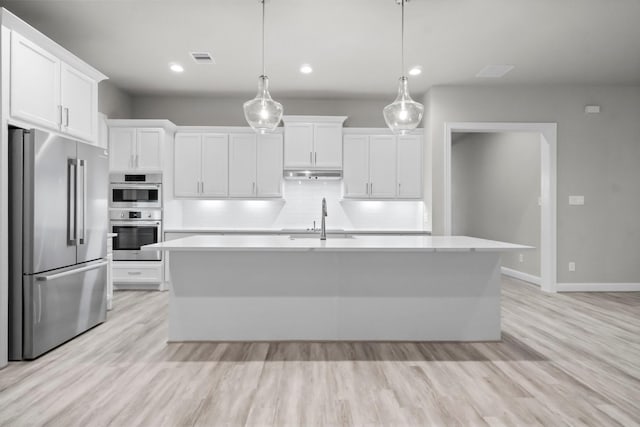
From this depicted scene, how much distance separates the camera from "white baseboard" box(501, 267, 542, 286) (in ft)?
19.5

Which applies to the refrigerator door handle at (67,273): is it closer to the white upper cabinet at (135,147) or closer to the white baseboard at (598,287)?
the white upper cabinet at (135,147)

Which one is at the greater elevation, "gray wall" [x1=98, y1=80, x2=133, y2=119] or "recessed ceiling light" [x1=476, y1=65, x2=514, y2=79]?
"recessed ceiling light" [x1=476, y1=65, x2=514, y2=79]

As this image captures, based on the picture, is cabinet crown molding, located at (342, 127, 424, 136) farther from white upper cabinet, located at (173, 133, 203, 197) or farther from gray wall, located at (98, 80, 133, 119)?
gray wall, located at (98, 80, 133, 119)

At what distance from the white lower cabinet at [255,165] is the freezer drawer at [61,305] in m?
2.40

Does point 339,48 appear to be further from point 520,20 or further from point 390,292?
point 390,292

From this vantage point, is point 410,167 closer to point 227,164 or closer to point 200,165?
point 227,164

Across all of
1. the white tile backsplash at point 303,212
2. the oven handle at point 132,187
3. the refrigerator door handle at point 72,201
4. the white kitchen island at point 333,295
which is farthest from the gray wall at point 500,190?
the refrigerator door handle at point 72,201

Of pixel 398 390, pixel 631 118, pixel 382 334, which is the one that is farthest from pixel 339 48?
pixel 631 118

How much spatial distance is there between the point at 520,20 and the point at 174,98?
4860mm

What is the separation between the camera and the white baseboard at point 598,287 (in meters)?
5.41

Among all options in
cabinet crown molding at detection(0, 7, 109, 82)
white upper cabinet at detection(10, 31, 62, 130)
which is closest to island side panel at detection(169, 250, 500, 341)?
white upper cabinet at detection(10, 31, 62, 130)

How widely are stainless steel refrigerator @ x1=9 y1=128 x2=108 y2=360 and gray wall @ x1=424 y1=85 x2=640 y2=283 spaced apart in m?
4.31

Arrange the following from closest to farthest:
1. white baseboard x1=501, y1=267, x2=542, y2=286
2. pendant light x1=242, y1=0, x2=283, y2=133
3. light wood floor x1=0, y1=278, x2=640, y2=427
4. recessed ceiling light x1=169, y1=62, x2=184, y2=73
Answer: light wood floor x1=0, y1=278, x2=640, y2=427 < pendant light x1=242, y1=0, x2=283, y2=133 < recessed ceiling light x1=169, y1=62, x2=184, y2=73 < white baseboard x1=501, y1=267, x2=542, y2=286

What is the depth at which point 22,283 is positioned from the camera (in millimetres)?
2818
